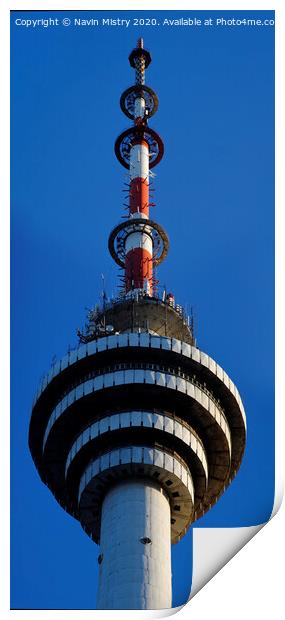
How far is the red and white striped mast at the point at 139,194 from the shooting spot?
5884 cm

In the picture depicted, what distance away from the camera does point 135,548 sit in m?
42.8

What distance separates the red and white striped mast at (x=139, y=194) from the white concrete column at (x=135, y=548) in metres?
12.9

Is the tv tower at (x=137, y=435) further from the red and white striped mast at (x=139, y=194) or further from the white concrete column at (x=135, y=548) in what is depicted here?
the red and white striped mast at (x=139, y=194)

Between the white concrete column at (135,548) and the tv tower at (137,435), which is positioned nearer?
the white concrete column at (135,548)

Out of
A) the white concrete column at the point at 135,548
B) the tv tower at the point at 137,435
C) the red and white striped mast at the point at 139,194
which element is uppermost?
the red and white striped mast at the point at 139,194

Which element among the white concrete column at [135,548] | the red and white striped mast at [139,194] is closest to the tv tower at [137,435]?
the white concrete column at [135,548]

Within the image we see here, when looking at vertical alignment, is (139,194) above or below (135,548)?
above

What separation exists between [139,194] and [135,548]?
91.5ft

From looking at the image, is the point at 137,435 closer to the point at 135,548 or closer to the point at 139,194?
the point at 135,548

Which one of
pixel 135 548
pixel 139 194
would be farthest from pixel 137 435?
pixel 139 194

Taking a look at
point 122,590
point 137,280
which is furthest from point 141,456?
point 137,280

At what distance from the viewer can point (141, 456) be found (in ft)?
152
